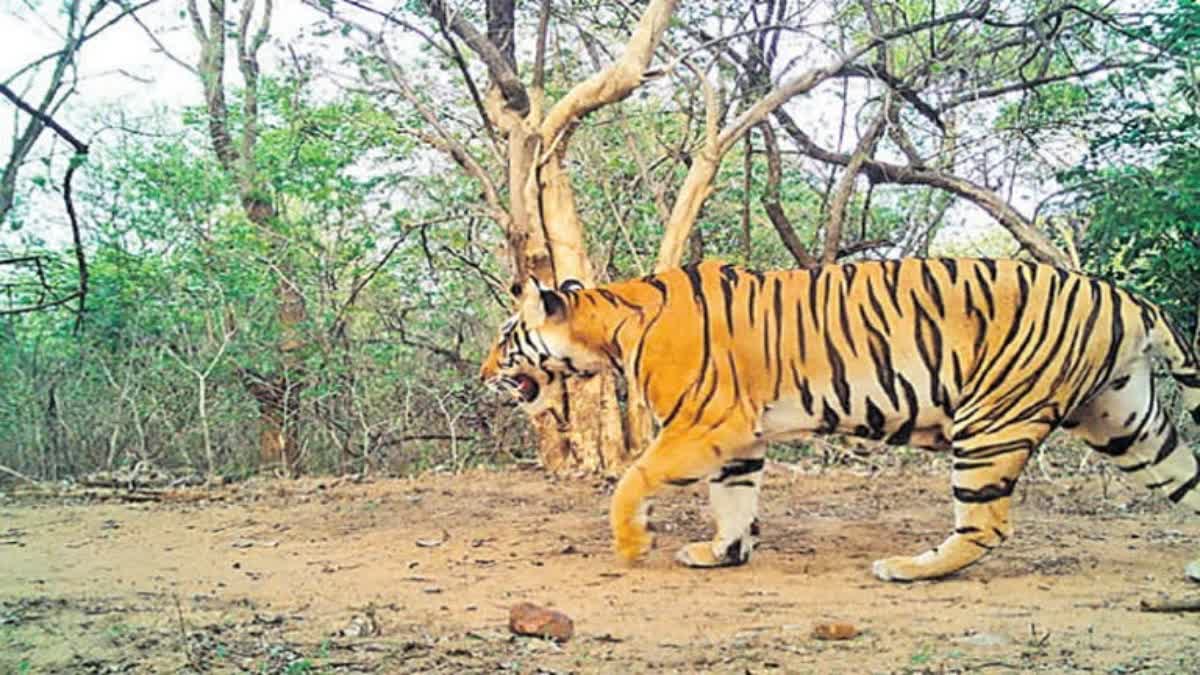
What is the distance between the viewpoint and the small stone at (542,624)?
412 centimetres

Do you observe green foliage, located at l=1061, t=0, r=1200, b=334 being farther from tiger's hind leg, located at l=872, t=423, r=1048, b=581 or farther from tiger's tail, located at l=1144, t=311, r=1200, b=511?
tiger's hind leg, located at l=872, t=423, r=1048, b=581

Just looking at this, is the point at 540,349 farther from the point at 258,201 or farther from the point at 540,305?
the point at 258,201

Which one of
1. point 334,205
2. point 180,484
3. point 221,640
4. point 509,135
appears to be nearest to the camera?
point 221,640

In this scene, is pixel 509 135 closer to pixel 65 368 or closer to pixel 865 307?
pixel 865 307

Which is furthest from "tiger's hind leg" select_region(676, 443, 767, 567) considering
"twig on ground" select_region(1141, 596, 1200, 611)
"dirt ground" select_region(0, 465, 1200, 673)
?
"twig on ground" select_region(1141, 596, 1200, 611)

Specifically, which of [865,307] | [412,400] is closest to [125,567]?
[865,307]

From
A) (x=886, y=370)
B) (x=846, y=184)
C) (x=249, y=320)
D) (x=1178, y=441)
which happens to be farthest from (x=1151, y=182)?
(x=249, y=320)

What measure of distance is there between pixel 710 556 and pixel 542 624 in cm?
179

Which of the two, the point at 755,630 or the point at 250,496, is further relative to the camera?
the point at 250,496

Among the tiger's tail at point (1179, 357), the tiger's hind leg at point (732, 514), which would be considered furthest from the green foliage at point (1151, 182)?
the tiger's hind leg at point (732, 514)

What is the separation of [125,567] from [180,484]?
3.55 m

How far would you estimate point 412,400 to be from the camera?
10906 mm

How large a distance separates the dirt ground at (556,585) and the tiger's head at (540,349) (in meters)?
0.93

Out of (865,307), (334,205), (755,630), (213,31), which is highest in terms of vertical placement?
(213,31)
